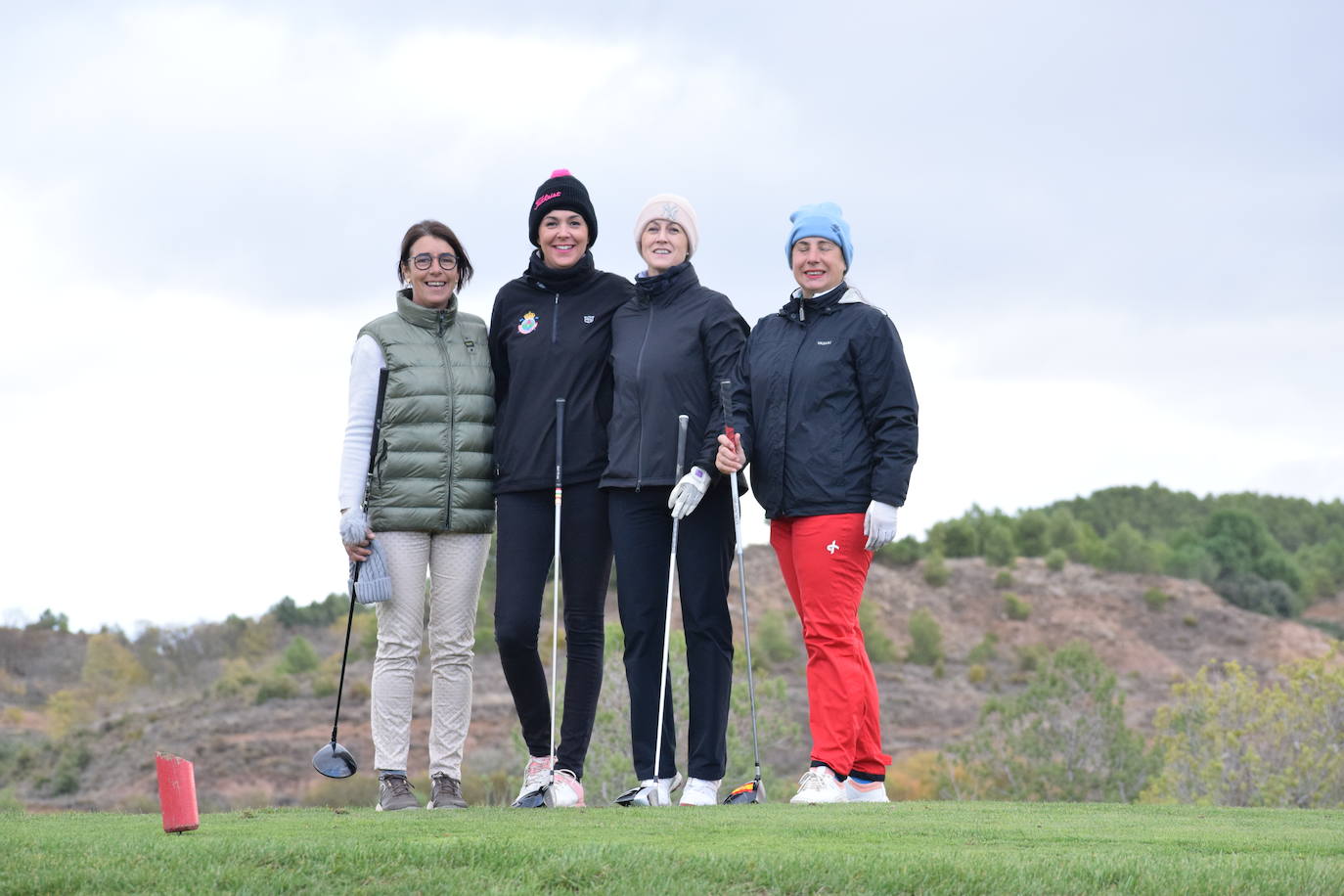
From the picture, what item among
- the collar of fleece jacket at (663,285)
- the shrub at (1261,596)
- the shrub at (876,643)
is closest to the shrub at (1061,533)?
the shrub at (1261,596)

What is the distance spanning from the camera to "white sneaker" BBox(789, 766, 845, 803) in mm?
6590

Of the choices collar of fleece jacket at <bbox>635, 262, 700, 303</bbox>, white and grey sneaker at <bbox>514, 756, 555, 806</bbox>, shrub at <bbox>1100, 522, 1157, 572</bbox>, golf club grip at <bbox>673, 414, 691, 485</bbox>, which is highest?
shrub at <bbox>1100, 522, 1157, 572</bbox>

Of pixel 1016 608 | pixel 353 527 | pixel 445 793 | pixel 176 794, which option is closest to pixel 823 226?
pixel 353 527

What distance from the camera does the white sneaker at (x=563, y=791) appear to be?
22.1 feet

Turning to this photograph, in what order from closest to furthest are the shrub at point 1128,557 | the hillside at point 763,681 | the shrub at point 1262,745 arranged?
the shrub at point 1262,745
the hillside at point 763,681
the shrub at point 1128,557

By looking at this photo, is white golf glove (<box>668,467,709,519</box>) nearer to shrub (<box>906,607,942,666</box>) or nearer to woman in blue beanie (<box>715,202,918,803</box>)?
woman in blue beanie (<box>715,202,918,803</box>)

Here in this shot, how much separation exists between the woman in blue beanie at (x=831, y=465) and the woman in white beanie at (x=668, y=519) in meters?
0.21

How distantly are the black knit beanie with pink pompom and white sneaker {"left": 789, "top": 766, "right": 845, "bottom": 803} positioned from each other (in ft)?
8.70

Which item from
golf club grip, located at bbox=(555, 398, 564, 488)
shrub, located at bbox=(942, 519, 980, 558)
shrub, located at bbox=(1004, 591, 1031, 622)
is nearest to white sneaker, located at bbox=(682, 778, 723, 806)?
golf club grip, located at bbox=(555, 398, 564, 488)

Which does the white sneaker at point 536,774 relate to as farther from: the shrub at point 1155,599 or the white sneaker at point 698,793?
the shrub at point 1155,599

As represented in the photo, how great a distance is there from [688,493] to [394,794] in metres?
1.94

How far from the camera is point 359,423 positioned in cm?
681

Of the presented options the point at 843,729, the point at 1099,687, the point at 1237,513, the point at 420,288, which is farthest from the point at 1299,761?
the point at 1237,513

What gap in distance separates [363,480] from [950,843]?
3.02 metres
